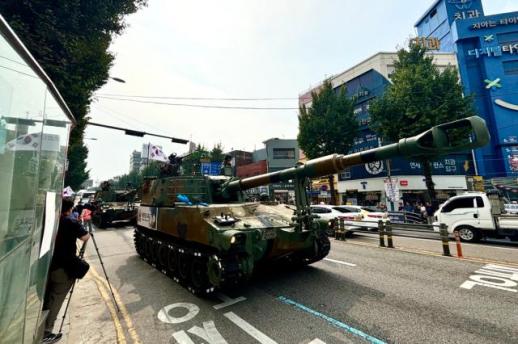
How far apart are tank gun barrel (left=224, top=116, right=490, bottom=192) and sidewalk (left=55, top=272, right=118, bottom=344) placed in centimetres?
415

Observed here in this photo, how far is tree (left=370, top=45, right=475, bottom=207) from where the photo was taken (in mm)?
16312

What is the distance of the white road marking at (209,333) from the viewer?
360 cm

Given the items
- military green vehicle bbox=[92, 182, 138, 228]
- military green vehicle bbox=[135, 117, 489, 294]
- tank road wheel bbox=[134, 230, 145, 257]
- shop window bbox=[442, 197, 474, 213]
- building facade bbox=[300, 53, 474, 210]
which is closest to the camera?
military green vehicle bbox=[135, 117, 489, 294]

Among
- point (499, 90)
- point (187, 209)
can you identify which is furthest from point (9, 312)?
point (499, 90)

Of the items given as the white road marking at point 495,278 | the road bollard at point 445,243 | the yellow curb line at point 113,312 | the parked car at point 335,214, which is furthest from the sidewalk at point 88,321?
the parked car at point 335,214

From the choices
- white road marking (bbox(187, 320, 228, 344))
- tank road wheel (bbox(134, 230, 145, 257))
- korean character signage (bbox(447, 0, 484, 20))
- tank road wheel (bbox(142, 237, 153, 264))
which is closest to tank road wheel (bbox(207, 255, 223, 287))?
white road marking (bbox(187, 320, 228, 344))

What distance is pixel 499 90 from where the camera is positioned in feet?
84.9

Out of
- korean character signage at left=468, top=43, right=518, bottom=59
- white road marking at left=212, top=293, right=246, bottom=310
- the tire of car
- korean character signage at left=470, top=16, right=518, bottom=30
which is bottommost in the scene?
Result: white road marking at left=212, top=293, right=246, bottom=310

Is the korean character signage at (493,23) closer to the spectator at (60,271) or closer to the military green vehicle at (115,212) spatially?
the military green vehicle at (115,212)

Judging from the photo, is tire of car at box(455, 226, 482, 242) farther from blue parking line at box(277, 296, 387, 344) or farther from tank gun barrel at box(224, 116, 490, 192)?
blue parking line at box(277, 296, 387, 344)

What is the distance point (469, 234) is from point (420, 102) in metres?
9.85

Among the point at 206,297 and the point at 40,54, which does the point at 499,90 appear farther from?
the point at 40,54

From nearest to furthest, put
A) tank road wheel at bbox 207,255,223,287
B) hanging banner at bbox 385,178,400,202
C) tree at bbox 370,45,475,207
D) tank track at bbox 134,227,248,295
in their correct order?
tank road wheel at bbox 207,255,223,287, tank track at bbox 134,227,248,295, tree at bbox 370,45,475,207, hanging banner at bbox 385,178,400,202

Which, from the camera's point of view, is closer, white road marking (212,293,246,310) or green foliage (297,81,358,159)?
white road marking (212,293,246,310)
